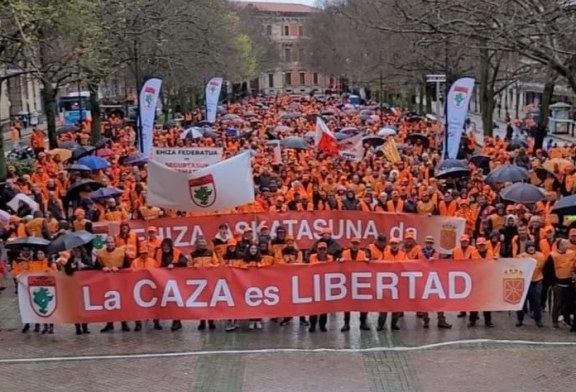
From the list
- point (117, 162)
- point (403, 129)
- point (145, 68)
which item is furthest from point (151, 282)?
point (145, 68)

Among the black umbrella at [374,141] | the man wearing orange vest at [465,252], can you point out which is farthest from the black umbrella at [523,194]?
the black umbrella at [374,141]

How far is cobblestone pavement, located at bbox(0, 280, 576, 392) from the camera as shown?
1101cm

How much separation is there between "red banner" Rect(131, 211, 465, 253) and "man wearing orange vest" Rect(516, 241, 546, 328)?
3.46 m

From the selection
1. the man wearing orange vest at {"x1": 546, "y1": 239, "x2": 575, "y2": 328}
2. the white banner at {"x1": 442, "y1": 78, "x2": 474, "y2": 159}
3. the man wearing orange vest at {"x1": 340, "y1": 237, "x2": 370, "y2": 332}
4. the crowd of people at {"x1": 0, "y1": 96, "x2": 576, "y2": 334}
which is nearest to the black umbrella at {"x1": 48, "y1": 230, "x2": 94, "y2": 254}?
the crowd of people at {"x1": 0, "y1": 96, "x2": 576, "y2": 334}

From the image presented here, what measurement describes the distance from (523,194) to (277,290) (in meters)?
6.20

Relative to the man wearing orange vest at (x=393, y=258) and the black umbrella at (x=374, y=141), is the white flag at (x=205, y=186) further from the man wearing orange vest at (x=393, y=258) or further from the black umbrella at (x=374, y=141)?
the black umbrella at (x=374, y=141)

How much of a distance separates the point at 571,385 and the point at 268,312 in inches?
177

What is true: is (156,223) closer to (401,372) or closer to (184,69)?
(401,372)

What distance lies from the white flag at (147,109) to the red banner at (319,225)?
9.77 meters

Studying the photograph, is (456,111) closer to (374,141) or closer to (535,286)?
(374,141)

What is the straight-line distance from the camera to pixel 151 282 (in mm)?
12852

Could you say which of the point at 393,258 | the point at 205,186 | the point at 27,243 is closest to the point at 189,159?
the point at 205,186

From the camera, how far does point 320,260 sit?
13016 millimetres

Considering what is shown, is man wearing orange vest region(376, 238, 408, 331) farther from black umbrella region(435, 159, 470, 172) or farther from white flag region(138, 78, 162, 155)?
white flag region(138, 78, 162, 155)
